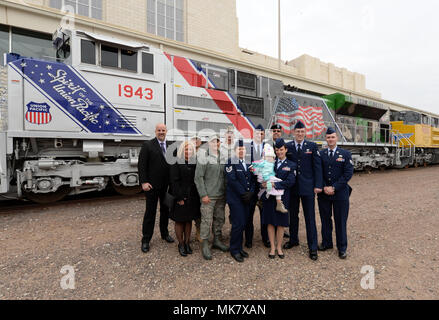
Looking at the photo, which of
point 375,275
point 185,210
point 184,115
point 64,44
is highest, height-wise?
point 64,44

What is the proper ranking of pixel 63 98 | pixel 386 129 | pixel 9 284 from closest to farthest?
pixel 9 284
pixel 63 98
pixel 386 129

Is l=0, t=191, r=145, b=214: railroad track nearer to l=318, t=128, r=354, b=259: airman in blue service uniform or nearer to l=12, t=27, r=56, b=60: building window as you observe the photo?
l=318, t=128, r=354, b=259: airman in blue service uniform

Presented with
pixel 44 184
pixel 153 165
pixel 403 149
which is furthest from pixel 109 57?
pixel 403 149

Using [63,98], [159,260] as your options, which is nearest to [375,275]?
[159,260]

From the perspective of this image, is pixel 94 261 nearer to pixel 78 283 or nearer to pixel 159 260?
pixel 78 283

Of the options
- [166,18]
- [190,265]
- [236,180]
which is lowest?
[190,265]

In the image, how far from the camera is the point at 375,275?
8.91 feet

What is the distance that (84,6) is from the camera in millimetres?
11695

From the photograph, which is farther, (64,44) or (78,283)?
(64,44)

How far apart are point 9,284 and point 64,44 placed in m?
5.34

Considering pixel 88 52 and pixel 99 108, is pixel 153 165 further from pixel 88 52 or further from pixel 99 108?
pixel 88 52

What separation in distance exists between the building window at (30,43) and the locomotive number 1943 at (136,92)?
6.84m

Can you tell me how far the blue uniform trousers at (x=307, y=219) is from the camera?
324 centimetres

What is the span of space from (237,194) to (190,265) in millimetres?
1146
